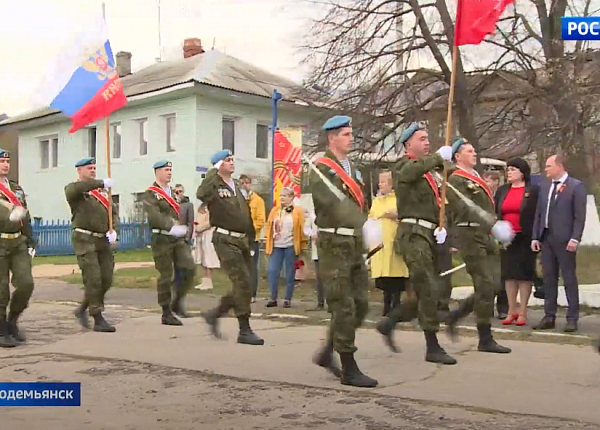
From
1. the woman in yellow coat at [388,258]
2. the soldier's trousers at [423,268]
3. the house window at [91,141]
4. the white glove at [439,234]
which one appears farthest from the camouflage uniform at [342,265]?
the house window at [91,141]

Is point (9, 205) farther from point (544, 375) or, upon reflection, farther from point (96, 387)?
point (544, 375)

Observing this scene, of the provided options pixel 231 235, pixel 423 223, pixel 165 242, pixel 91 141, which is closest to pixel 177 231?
pixel 165 242

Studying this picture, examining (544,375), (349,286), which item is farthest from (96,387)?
(544,375)

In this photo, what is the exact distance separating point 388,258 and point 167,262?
8.86 ft

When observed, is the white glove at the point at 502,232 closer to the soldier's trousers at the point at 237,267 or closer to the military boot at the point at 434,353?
the military boot at the point at 434,353

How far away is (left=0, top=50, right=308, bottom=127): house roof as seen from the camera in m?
11.0

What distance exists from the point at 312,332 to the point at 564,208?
3.10 m

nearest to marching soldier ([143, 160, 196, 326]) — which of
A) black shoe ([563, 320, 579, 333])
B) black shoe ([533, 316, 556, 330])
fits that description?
black shoe ([533, 316, 556, 330])

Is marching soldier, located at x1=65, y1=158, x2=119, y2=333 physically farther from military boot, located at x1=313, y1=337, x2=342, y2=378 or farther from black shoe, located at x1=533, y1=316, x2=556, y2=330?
black shoe, located at x1=533, y1=316, x2=556, y2=330

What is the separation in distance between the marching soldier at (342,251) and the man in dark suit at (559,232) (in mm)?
3333

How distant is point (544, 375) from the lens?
6273 millimetres

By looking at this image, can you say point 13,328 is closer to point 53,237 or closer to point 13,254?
point 13,254

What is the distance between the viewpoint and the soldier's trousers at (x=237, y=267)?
8.01m

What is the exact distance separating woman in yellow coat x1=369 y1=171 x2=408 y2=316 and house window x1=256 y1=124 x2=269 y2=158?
9.17m
